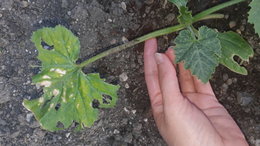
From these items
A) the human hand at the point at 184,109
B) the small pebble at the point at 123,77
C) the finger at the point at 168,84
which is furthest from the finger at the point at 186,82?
the small pebble at the point at 123,77

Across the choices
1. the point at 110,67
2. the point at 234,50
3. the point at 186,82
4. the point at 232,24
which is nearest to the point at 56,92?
the point at 110,67

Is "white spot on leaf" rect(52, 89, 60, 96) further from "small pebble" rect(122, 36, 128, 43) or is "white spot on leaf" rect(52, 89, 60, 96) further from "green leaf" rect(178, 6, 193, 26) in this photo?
"green leaf" rect(178, 6, 193, 26)

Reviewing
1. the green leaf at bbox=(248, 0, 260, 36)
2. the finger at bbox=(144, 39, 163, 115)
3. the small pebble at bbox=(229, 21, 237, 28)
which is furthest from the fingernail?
the small pebble at bbox=(229, 21, 237, 28)

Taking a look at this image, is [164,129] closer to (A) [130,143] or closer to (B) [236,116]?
(A) [130,143]

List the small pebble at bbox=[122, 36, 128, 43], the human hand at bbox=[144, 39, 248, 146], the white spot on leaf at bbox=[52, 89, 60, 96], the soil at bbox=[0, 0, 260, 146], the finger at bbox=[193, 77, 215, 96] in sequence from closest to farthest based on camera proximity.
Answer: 1. the human hand at bbox=[144, 39, 248, 146]
2. the white spot on leaf at bbox=[52, 89, 60, 96]
3. the finger at bbox=[193, 77, 215, 96]
4. the soil at bbox=[0, 0, 260, 146]
5. the small pebble at bbox=[122, 36, 128, 43]

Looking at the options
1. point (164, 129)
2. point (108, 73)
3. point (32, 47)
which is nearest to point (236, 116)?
point (164, 129)

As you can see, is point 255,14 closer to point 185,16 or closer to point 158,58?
point 185,16
